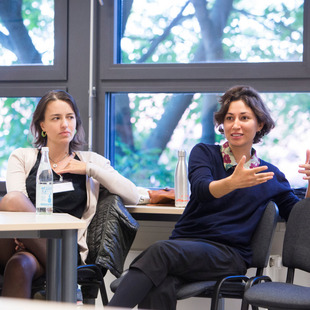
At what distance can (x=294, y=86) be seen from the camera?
10.2 ft

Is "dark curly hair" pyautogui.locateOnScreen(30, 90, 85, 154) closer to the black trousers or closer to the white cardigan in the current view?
the white cardigan

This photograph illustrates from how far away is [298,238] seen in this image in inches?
91.5

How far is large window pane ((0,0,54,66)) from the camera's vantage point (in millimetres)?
3451

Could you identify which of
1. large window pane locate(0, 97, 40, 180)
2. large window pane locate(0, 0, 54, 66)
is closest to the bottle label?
large window pane locate(0, 97, 40, 180)

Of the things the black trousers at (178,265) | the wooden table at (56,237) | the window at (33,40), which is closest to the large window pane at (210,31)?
the window at (33,40)

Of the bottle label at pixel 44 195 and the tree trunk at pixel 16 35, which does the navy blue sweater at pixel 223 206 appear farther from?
the tree trunk at pixel 16 35

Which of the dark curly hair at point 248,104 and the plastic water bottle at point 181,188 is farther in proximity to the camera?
the plastic water bottle at point 181,188

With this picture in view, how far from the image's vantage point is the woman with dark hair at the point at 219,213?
2072 mm

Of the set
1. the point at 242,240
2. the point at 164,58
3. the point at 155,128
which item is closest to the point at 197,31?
the point at 164,58

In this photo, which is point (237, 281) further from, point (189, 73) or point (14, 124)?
point (14, 124)

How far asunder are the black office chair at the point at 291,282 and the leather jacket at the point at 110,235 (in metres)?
0.65

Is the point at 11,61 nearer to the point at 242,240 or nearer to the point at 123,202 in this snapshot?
the point at 123,202

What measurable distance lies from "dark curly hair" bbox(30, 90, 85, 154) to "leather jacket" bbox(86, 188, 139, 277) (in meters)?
0.43

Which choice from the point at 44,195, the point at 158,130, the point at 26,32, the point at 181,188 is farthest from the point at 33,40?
the point at 44,195
